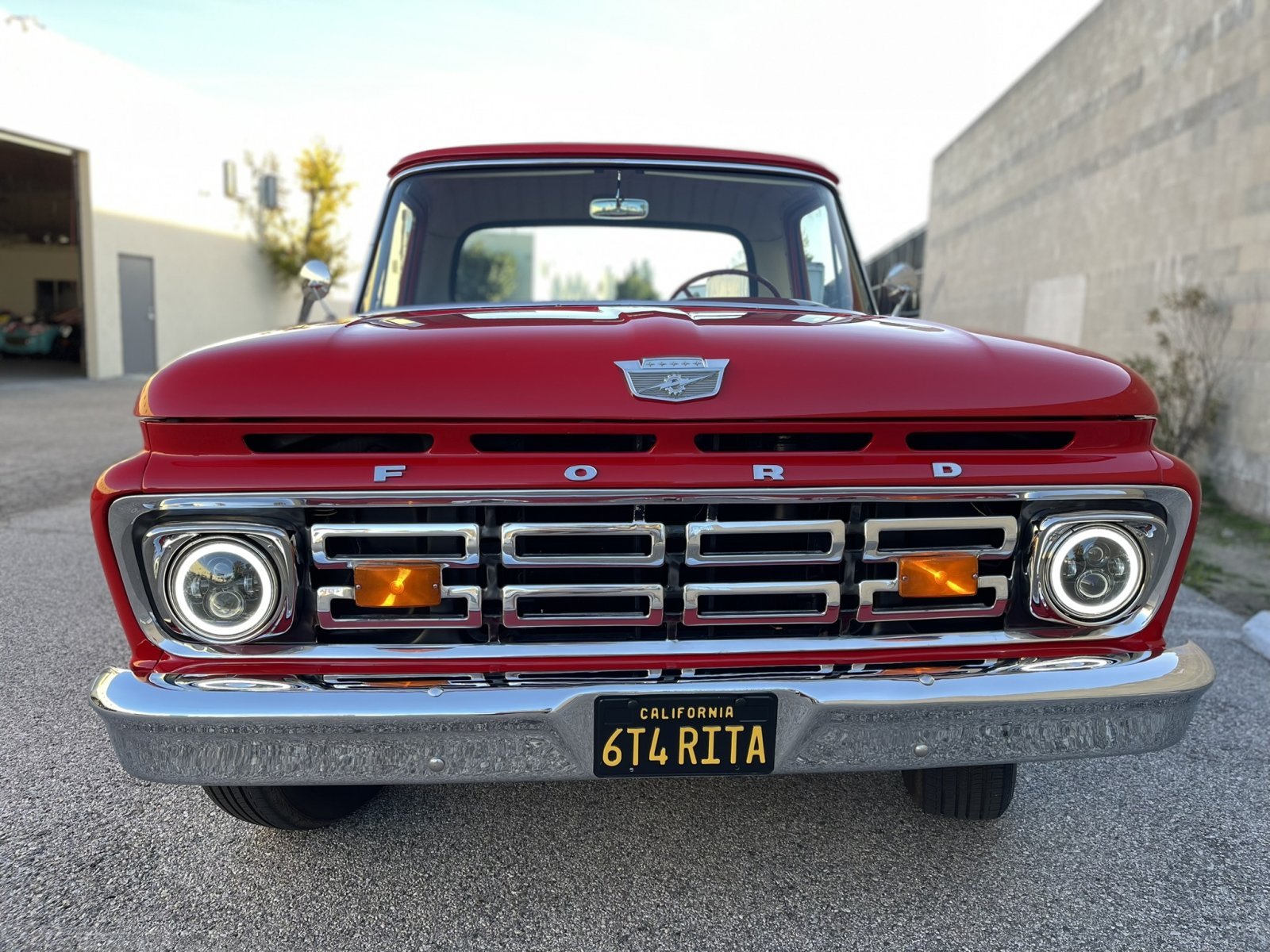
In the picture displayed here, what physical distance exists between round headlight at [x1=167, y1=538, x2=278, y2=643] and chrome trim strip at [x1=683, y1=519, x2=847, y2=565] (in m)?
0.82

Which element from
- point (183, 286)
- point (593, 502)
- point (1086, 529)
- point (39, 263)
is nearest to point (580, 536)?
point (593, 502)

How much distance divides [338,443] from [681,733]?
35.2 inches

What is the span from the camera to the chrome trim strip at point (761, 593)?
6.18 feet

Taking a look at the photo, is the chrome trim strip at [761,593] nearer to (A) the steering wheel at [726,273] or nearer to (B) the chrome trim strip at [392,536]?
(B) the chrome trim strip at [392,536]

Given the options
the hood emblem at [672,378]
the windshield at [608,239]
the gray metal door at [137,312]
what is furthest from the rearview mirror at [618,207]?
the gray metal door at [137,312]

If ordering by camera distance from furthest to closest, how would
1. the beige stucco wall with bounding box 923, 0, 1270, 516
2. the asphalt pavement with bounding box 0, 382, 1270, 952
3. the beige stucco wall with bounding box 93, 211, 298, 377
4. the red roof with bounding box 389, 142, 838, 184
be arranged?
the beige stucco wall with bounding box 93, 211, 298, 377 → the beige stucco wall with bounding box 923, 0, 1270, 516 → the red roof with bounding box 389, 142, 838, 184 → the asphalt pavement with bounding box 0, 382, 1270, 952

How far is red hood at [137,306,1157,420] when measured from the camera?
5.94ft

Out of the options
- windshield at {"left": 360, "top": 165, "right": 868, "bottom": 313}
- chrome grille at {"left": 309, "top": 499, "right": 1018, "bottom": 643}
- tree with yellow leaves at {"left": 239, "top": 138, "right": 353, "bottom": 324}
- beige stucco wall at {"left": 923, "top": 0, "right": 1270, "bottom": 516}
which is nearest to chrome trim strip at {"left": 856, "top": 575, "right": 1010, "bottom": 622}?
chrome grille at {"left": 309, "top": 499, "right": 1018, "bottom": 643}

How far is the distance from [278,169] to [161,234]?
481 cm

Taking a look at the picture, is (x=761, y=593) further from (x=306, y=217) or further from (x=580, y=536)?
(x=306, y=217)

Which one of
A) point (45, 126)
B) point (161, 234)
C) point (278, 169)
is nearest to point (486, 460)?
point (45, 126)

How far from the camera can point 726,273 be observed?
3.31m

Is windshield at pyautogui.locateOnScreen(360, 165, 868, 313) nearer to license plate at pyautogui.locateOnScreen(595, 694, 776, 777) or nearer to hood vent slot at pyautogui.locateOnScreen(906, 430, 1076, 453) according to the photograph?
hood vent slot at pyautogui.locateOnScreen(906, 430, 1076, 453)

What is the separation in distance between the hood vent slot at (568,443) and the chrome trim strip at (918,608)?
538 mm
